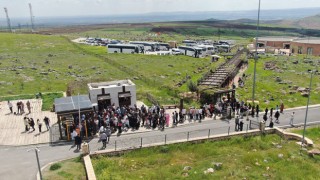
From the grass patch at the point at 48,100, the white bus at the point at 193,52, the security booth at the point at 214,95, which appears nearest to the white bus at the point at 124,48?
the white bus at the point at 193,52

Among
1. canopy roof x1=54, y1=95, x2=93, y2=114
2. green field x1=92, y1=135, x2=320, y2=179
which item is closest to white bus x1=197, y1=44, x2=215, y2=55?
canopy roof x1=54, y1=95, x2=93, y2=114

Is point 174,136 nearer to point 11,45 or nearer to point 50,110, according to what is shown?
point 50,110

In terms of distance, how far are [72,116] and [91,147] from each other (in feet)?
12.3

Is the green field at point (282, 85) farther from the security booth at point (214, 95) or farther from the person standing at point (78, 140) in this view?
the person standing at point (78, 140)

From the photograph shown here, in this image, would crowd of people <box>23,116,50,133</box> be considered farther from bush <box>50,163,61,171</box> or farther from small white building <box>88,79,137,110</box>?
bush <box>50,163,61,171</box>

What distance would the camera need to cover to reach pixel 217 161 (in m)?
21.8

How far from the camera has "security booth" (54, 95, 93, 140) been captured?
81.4ft

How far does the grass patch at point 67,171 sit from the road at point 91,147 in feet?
3.12

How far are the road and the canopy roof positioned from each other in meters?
3.06

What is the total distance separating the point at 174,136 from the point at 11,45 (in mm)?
78217

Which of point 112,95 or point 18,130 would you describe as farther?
point 112,95

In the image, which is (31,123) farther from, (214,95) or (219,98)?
(219,98)

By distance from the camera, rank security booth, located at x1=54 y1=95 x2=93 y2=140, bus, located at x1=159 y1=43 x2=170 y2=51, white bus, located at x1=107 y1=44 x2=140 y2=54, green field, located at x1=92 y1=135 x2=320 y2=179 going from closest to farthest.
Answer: green field, located at x1=92 y1=135 x2=320 y2=179 → security booth, located at x1=54 y1=95 x2=93 y2=140 → white bus, located at x1=107 y1=44 x2=140 y2=54 → bus, located at x1=159 y1=43 x2=170 y2=51

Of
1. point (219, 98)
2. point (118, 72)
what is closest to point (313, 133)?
point (219, 98)
